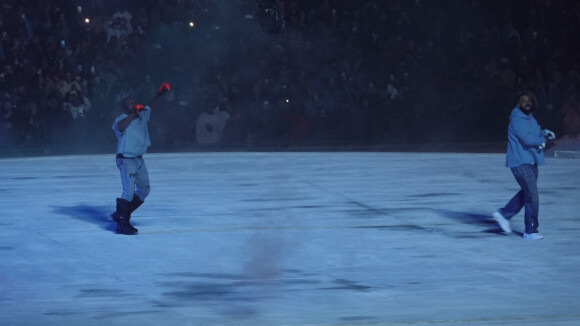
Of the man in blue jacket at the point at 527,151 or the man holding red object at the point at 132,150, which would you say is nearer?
the man in blue jacket at the point at 527,151

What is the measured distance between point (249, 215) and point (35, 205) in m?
3.15

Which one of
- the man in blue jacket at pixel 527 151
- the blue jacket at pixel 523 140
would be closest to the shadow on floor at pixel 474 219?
the man in blue jacket at pixel 527 151

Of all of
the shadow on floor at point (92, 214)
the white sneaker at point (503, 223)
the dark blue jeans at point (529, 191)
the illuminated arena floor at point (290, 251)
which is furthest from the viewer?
the shadow on floor at point (92, 214)

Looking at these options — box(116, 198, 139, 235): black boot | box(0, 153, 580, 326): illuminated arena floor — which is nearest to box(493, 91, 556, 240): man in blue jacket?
box(0, 153, 580, 326): illuminated arena floor

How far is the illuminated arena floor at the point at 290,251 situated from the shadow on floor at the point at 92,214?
0.10 feet

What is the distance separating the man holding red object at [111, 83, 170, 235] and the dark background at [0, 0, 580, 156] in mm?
10377

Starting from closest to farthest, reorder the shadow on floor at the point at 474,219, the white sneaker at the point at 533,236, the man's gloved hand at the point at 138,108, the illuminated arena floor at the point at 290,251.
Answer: the illuminated arena floor at the point at 290,251, the white sneaker at the point at 533,236, the man's gloved hand at the point at 138,108, the shadow on floor at the point at 474,219

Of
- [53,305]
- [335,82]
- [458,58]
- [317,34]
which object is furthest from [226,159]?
[53,305]

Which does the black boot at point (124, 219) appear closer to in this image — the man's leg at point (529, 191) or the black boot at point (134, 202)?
the black boot at point (134, 202)

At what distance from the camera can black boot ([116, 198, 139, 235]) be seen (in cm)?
1149

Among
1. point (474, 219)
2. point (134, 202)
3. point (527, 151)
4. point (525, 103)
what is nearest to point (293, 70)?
point (474, 219)

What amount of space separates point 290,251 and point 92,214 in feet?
12.3

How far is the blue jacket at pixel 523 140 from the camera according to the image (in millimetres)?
10844

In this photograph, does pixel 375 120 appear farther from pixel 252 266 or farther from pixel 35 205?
pixel 252 266
